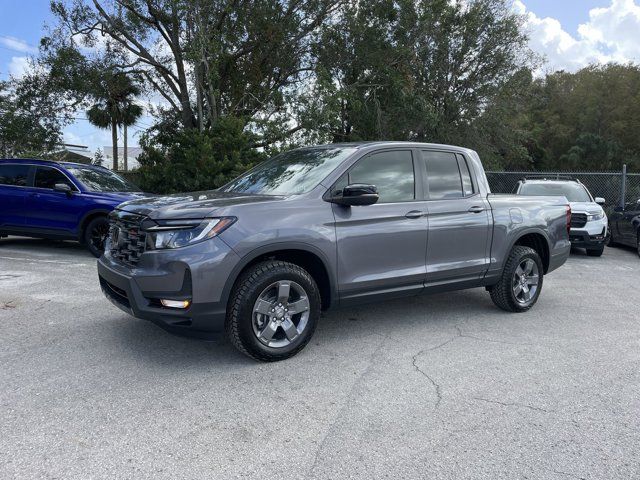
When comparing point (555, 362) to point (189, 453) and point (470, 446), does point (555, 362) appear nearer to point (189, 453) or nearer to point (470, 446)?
point (470, 446)

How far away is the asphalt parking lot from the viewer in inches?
108

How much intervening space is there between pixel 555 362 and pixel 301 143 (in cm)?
1271

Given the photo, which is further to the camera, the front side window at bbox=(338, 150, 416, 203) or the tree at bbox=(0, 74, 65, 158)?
the tree at bbox=(0, 74, 65, 158)

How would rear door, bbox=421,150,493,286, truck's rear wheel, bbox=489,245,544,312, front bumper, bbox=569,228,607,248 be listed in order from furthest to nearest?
front bumper, bbox=569,228,607,248 → truck's rear wheel, bbox=489,245,544,312 → rear door, bbox=421,150,493,286

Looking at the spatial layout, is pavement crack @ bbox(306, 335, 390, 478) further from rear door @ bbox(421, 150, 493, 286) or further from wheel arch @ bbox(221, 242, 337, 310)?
rear door @ bbox(421, 150, 493, 286)

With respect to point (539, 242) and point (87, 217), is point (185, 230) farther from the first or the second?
point (87, 217)

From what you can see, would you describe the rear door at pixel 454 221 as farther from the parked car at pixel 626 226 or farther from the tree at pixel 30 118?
the tree at pixel 30 118

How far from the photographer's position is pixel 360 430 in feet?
10.1

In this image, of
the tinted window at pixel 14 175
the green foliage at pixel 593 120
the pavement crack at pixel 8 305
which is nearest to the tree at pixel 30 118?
the tinted window at pixel 14 175

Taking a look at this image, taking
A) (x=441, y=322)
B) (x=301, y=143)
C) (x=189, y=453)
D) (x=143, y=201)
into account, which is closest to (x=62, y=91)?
(x=301, y=143)

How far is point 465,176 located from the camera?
Result: 18.1ft

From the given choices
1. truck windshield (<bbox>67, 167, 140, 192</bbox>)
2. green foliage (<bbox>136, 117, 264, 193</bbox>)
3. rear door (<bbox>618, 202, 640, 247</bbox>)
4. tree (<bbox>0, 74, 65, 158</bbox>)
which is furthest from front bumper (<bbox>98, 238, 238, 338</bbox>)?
tree (<bbox>0, 74, 65, 158</bbox>)

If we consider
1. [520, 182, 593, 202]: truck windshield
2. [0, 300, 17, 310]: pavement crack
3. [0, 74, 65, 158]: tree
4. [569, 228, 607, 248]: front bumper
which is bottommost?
[0, 300, 17, 310]: pavement crack

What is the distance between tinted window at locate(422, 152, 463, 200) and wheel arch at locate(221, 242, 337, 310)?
1.48 meters
